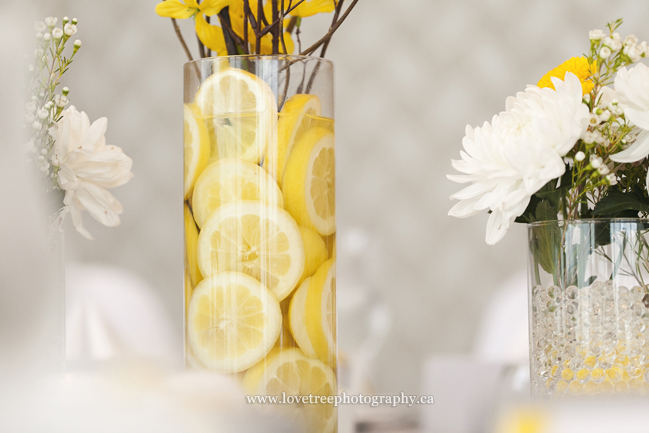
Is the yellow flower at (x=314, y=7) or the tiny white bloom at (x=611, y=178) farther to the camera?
the yellow flower at (x=314, y=7)

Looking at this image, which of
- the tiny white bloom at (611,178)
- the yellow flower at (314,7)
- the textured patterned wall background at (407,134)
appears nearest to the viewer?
the tiny white bloom at (611,178)

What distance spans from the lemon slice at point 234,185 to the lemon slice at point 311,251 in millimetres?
28

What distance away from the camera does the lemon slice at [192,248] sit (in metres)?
0.42

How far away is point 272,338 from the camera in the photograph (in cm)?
39

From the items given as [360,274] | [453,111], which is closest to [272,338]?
[360,274]

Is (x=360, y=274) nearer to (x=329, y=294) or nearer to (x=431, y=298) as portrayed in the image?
(x=431, y=298)

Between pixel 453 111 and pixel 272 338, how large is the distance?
0.76 m

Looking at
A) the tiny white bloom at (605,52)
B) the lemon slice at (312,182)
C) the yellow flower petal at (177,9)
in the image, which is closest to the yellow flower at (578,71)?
the tiny white bloom at (605,52)

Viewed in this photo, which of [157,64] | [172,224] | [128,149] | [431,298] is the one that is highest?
[157,64]

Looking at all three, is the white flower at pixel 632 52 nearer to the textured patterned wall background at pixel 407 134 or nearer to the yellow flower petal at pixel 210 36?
the yellow flower petal at pixel 210 36

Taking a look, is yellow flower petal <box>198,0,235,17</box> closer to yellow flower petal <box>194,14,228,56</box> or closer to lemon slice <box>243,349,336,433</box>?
yellow flower petal <box>194,14,228,56</box>

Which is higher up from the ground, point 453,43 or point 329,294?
point 453,43

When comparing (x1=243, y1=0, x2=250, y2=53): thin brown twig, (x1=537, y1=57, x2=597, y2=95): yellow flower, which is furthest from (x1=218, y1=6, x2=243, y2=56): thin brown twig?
(x1=537, y1=57, x2=597, y2=95): yellow flower

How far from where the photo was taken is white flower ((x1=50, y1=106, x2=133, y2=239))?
0.50 metres
